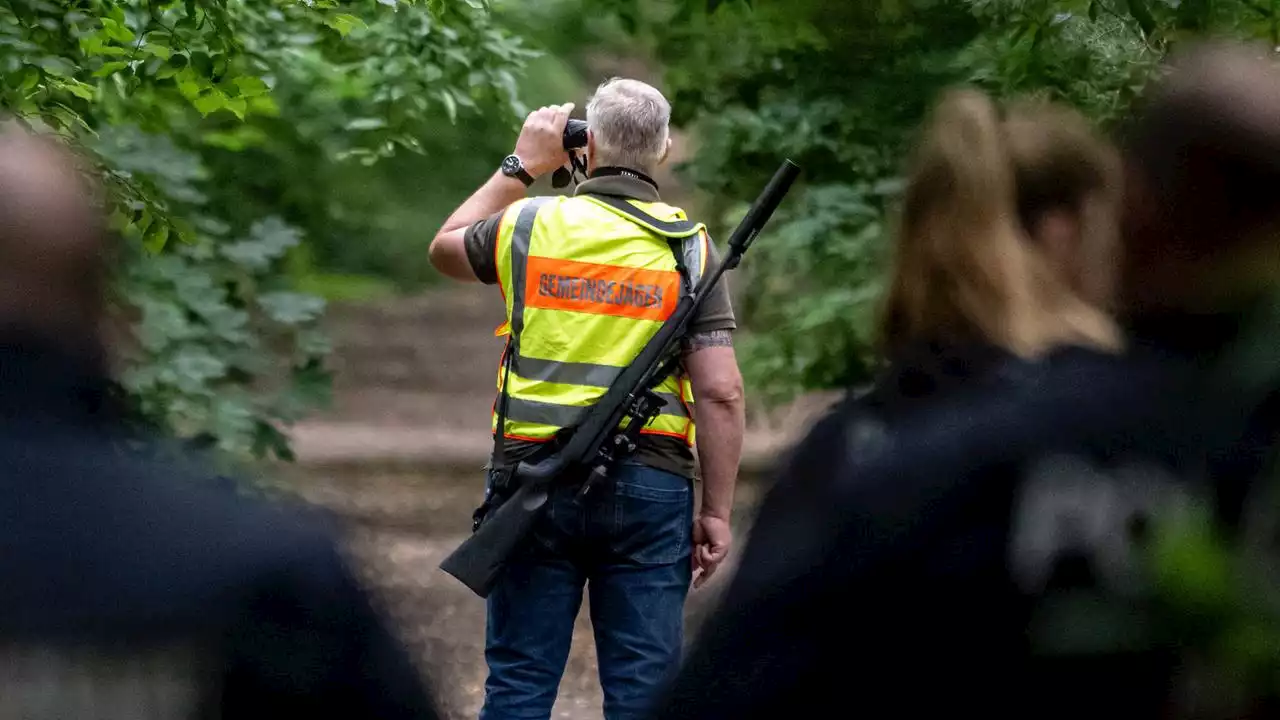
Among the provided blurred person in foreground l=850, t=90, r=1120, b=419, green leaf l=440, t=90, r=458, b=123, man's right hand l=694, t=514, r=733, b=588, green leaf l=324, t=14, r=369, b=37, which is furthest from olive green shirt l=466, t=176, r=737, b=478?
blurred person in foreground l=850, t=90, r=1120, b=419

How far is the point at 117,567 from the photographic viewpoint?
52.1 inches

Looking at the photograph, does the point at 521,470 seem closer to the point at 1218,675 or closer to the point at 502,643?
the point at 502,643

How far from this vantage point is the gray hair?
132 inches

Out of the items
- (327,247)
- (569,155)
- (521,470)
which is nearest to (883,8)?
(569,155)

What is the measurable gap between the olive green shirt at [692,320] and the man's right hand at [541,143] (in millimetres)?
181

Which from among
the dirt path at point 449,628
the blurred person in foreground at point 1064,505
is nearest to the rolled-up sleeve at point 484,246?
the blurred person in foreground at point 1064,505

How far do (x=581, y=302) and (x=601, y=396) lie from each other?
0.21 meters

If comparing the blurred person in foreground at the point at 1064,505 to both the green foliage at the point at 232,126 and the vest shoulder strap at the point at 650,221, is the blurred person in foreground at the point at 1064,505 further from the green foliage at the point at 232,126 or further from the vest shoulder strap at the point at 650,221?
the vest shoulder strap at the point at 650,221

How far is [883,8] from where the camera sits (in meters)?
4.54

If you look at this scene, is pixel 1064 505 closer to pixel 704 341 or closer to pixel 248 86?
pixel 704 341

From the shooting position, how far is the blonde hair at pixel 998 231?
149 cm

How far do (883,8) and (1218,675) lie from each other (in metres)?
3.62

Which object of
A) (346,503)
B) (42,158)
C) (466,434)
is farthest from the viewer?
(466,434)

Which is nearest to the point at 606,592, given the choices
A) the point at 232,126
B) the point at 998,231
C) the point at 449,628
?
the point at 998,231
